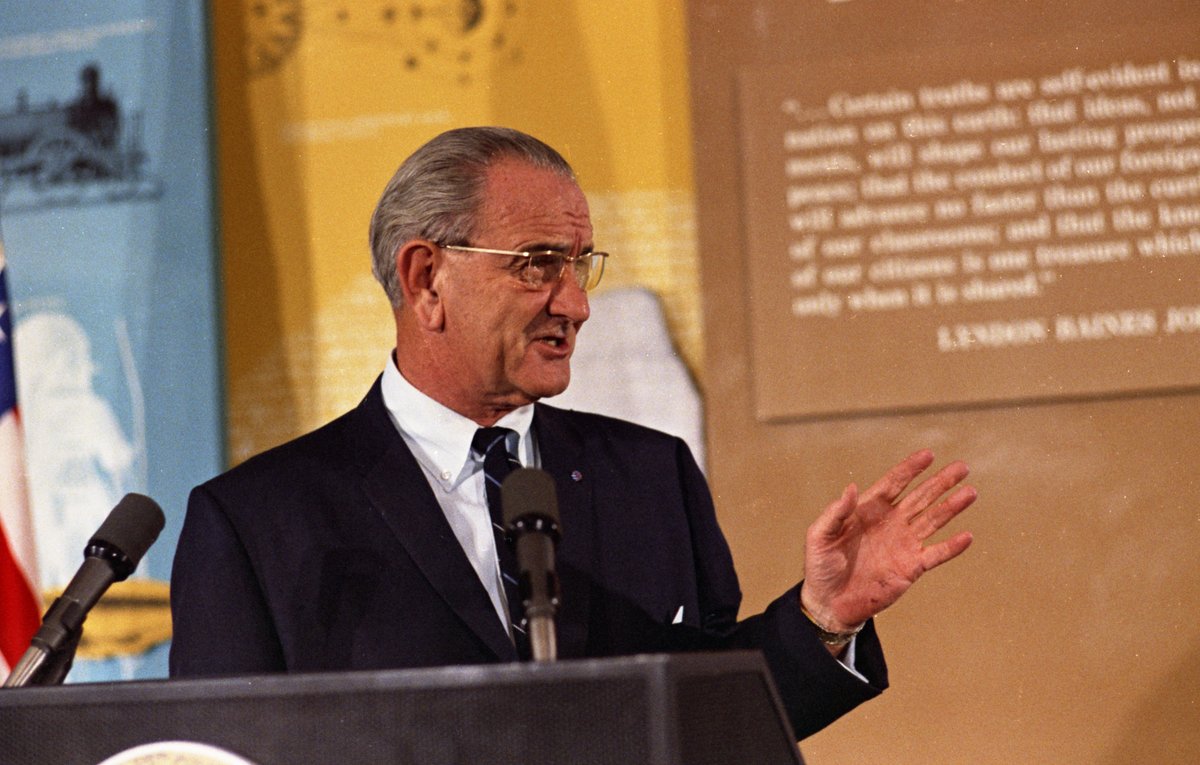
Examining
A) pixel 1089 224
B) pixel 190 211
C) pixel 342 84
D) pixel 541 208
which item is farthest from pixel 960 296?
pixel 190 211

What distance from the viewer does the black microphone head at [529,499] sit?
1.38 metres

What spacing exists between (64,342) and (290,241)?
0.63m

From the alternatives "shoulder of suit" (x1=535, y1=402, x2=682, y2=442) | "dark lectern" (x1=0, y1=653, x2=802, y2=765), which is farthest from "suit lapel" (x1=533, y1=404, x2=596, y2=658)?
"dark lectern" (x1=0, y1=653, x2=802, y2=765)

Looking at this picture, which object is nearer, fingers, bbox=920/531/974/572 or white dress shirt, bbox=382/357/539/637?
fingers, bbox=920/531/974/572

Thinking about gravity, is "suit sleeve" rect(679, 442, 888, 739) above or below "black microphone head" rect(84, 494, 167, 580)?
below

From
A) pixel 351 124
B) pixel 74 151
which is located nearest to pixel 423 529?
pixel 351 124

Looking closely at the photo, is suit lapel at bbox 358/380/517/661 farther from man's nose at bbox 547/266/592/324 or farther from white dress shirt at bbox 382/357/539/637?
man's nose at bbox 547/266/592/324

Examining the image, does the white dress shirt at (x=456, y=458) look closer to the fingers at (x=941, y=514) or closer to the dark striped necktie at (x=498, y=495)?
the dark striped necktie at (x=498, y=495)

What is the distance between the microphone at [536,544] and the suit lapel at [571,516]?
1.54 feet

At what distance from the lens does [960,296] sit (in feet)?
10.1

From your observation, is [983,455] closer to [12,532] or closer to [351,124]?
[351,124]

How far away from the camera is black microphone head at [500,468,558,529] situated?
1379 millimetres

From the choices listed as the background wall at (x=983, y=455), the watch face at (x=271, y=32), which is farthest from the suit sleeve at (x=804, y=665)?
the watch face at (x=271, y=32)

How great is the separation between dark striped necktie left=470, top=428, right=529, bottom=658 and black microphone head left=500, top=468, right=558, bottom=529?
0.50 meters
